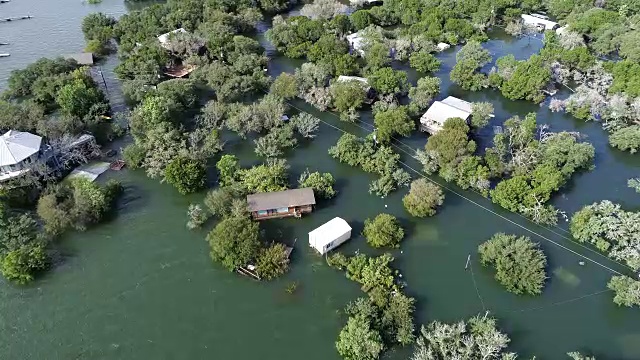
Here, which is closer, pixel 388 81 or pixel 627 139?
pixel 627 139

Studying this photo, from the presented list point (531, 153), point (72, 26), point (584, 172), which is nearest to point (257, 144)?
point (531, 153)

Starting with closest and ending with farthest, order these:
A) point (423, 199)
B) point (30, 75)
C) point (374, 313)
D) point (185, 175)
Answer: point (374, 313) → point (423, 199) → point (185, 175) → point (30, 75)

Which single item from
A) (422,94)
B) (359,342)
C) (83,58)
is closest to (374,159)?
(422,94)

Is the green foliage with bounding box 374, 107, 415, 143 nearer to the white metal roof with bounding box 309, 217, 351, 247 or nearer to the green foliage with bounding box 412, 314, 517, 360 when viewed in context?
the white metal roof with bounding box 309, 217, 351, 247

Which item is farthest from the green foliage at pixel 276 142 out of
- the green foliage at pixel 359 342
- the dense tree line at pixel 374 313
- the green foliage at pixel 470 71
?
the green foliage at pixel 470 71

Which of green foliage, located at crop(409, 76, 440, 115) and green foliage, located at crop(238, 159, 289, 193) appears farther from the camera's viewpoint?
green foliage, located at crop(409, 76, 440, 115)

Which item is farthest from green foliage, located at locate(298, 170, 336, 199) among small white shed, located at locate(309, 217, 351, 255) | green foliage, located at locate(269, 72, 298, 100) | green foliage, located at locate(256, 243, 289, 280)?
green foliage, located at locate(269, 72, 298, 100)

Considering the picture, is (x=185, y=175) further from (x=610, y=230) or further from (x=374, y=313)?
(x=610, y=230)
